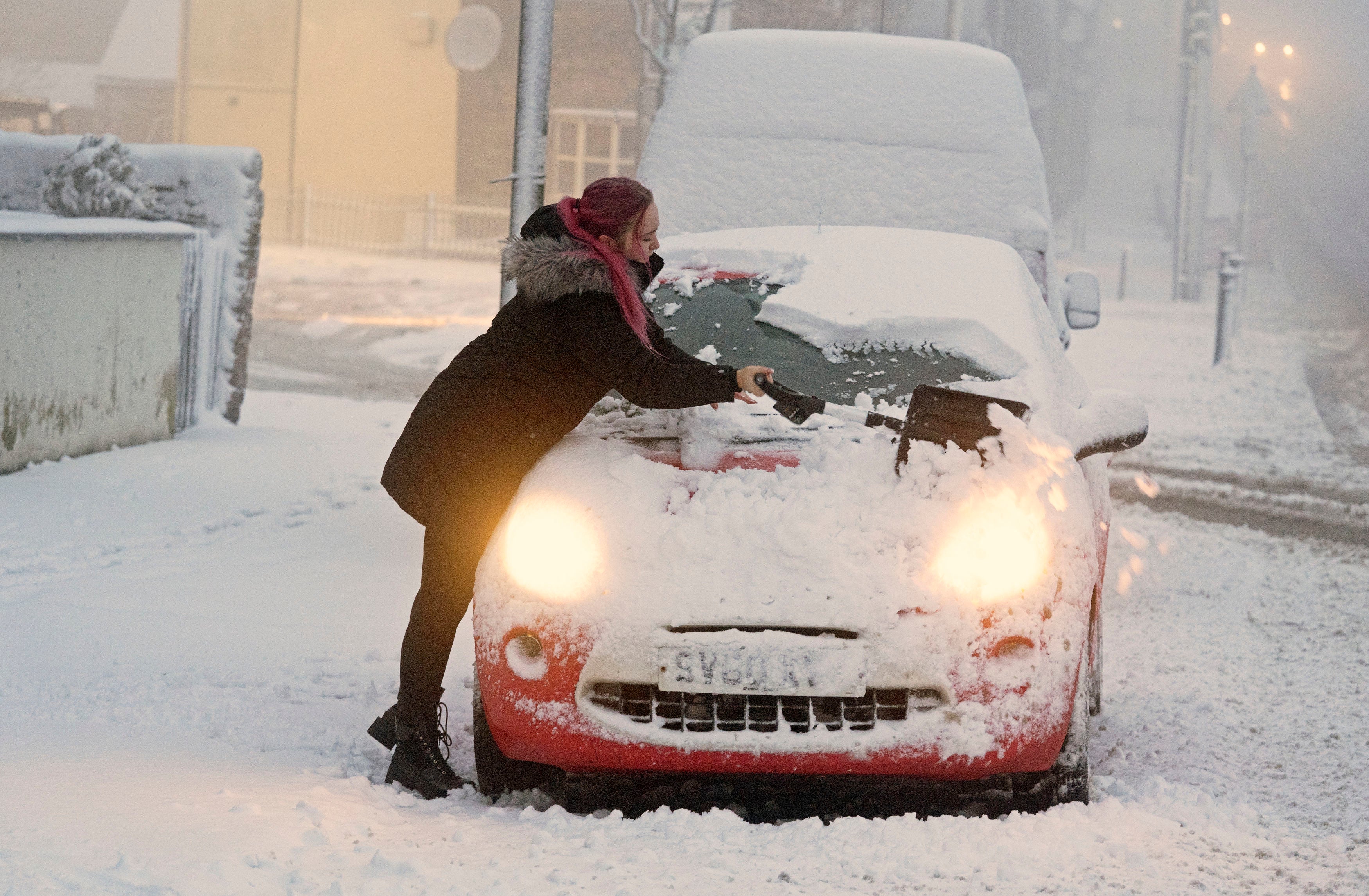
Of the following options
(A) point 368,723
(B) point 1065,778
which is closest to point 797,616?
(B) point 1065,778

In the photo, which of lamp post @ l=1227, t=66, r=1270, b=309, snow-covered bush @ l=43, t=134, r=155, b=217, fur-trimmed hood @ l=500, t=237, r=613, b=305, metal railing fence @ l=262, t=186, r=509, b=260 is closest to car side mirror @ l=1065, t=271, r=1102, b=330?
fur-trimmed hood @ l=500, t=237, r=613, b=305

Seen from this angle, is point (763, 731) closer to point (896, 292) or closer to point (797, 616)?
point (797, 616)

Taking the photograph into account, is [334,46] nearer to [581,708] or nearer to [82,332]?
[82,332]

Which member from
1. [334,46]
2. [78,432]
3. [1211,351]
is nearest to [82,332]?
[78,432]

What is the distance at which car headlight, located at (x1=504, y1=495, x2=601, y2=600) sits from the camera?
12.1 feet

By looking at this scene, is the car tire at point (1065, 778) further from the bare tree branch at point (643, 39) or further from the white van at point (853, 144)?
the bare tree branch at point (643, 39)

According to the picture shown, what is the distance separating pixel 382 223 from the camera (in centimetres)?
3244

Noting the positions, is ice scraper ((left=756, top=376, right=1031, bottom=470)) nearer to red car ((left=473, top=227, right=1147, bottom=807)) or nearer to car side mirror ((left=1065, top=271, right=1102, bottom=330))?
red car ((left=473, top=227, right=1147, bottom=807))

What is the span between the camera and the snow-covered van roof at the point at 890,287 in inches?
189

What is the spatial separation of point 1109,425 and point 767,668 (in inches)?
62.7

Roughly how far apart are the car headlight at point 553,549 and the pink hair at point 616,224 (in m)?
0.46

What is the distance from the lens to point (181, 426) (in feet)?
33.3

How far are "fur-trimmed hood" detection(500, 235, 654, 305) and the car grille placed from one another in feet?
3.06

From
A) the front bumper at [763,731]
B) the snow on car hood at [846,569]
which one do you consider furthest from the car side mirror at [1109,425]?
the front bumper at [763,731]
